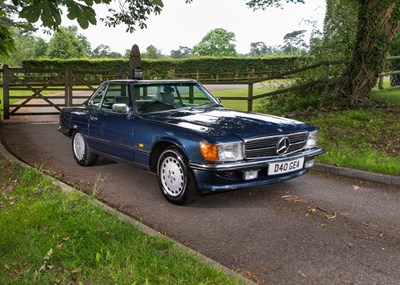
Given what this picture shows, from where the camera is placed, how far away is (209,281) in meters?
2.90

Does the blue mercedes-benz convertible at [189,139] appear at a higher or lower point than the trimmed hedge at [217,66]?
lower

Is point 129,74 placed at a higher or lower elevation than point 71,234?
higher

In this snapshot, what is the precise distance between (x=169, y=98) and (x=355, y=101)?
22.3 ft

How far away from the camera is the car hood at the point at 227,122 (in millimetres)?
4668

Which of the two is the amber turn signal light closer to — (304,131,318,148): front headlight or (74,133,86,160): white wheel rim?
(304,131,318,148): front headlight

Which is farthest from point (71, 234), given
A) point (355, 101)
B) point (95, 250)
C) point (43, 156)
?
point (355, 101)

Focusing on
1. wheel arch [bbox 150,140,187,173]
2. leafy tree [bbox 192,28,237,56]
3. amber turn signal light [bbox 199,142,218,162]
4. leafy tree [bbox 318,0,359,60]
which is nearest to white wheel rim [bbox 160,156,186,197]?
wheel arch [bbox 150,140,187,173]

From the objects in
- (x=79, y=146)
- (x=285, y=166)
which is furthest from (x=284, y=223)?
(x=79, y=146)

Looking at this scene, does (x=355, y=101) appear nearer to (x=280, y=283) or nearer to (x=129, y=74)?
(x=129, y=74)

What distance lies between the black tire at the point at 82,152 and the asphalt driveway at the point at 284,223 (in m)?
0.16

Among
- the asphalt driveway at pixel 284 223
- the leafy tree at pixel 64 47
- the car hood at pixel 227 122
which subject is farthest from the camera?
the leafy tree at pixel 64 47

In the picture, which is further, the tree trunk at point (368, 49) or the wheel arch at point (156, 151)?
the tree trunk at point (368, 49)

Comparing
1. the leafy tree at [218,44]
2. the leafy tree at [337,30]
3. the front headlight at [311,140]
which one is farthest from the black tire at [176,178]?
the leafy tree at [218,44]

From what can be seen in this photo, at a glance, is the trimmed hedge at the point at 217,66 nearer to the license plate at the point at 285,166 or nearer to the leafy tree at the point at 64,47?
the leafy tree at the point at 64,47
